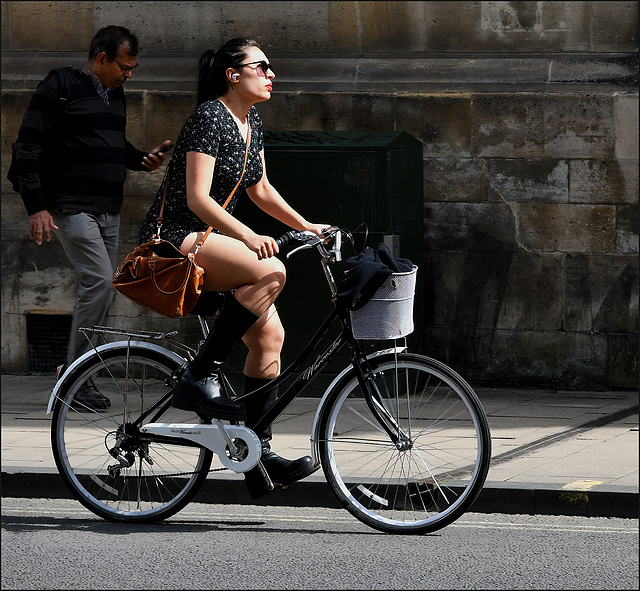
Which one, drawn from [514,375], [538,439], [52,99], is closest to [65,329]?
[52,99]

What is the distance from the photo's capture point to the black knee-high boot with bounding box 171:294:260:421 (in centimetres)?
521

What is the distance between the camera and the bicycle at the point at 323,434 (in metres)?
5.14

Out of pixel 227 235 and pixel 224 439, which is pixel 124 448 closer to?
pixel 224 439

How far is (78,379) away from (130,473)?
0.46m

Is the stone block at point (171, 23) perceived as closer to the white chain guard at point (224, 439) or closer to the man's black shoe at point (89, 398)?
the man's black shoe at point (89, 398)

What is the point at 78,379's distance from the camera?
553 centimetres

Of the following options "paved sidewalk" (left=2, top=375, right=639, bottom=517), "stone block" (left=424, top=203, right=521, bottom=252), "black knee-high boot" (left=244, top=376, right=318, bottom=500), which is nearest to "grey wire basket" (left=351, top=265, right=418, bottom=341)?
"black knee-high boot" (left=244, top=376, right=318, bottom=500)

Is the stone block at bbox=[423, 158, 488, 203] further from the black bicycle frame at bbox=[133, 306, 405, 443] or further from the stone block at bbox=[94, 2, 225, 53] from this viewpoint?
the black bicycle frame at bbox=[133, 306, 405, 443]

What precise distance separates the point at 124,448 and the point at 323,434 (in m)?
0.89

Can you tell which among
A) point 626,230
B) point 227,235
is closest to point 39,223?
point 227,235

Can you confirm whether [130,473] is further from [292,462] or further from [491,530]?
[491,530]

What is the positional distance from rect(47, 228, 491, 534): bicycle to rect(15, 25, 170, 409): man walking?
6.17 ft

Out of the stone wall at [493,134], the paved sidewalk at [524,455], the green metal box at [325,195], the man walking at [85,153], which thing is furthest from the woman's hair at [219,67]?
the stone wall at [493,134]

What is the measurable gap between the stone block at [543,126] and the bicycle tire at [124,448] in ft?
13.2
